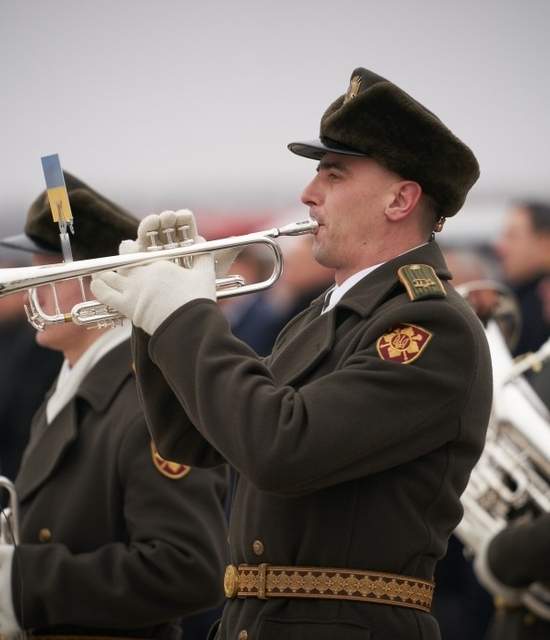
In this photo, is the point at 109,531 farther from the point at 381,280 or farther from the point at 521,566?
the point at 521,566

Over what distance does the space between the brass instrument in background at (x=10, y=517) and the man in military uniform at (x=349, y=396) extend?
3.10 feet

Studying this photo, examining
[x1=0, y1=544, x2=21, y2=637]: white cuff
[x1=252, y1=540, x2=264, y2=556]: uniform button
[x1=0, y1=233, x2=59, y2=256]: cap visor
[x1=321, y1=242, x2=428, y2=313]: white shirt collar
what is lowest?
[x1=0, y1=544, x2=21, y2=637]: white cuff

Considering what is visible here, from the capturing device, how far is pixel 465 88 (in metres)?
7.65

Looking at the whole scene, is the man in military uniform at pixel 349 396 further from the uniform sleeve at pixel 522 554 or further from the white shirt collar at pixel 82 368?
the uniform sleeve at pixel 522 554

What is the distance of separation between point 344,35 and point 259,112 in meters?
0.63

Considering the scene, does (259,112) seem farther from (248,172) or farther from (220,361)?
(220,361)

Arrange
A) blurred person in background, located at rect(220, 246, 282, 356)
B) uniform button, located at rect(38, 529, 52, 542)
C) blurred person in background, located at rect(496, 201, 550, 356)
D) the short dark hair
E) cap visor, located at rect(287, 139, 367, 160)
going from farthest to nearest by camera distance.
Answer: the short dark hair
blurred person in background, located at rect(496, 201, 550, 356)
blurred person in background, located at rect(220, 246, 282, 356)
uniform button, located at rect(38, 529, 52, 542)
cap visor, located at rect(287, 139, 367, 160)

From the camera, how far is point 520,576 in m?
4.92

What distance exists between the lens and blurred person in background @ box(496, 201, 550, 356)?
748 centimetres

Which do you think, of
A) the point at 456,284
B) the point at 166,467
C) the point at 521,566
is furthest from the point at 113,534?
the point at 456,284

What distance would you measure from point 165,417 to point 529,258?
15.9ft

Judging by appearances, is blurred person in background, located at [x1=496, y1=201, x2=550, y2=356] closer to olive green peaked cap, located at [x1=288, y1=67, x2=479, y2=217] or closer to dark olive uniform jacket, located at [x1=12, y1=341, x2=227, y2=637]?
dark olive uniform jacket, located at [x1=12, y1=341, x2=227, y2=637]

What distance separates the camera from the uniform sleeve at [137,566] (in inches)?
153

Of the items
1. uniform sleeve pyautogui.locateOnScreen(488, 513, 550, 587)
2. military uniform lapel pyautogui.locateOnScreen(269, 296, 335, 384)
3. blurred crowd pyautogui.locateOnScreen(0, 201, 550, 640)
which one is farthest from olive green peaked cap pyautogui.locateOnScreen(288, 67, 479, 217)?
blurred crowd pyautogui.locateOnScreen(0, 201, 550, 640)
